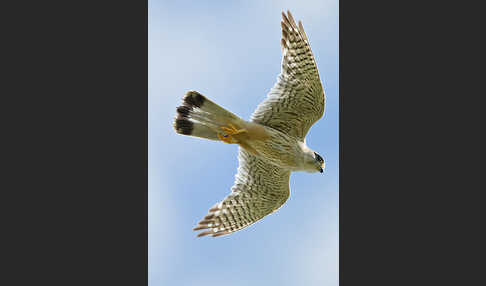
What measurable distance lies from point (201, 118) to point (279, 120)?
2.30 feet

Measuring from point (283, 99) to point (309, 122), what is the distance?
1.13ft

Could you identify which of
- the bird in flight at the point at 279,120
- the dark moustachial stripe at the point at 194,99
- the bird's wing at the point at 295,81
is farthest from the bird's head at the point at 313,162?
the dark moustachial stripe at the point at 194,99

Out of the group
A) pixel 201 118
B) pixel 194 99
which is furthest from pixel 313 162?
pixel 194 99

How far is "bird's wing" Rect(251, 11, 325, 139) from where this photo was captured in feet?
13.6

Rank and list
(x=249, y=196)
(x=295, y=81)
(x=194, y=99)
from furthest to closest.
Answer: (x=249, y=196), (x=194, y=99), (x=295, y=81)

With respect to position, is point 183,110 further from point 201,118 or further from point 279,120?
point 279,120

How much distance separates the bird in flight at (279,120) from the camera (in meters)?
4.16

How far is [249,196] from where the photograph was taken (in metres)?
4.82

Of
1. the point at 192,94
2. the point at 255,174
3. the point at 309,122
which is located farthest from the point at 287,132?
the point at 192,94

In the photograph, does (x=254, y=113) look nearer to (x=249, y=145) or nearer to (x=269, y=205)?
(x=249, y=145)

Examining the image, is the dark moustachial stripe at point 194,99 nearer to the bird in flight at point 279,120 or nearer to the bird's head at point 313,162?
the bird in flight at point 279,120

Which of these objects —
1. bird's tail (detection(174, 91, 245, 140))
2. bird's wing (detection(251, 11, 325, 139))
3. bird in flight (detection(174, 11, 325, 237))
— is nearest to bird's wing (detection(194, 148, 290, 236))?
bird in flight (detection(174, 11, 325, 237))

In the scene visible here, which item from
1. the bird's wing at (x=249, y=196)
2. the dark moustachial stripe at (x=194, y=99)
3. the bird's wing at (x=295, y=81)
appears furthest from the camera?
the bird's wing at (x=249, y=196)

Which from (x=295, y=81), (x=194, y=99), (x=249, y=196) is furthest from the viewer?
(x=249, y=196)
